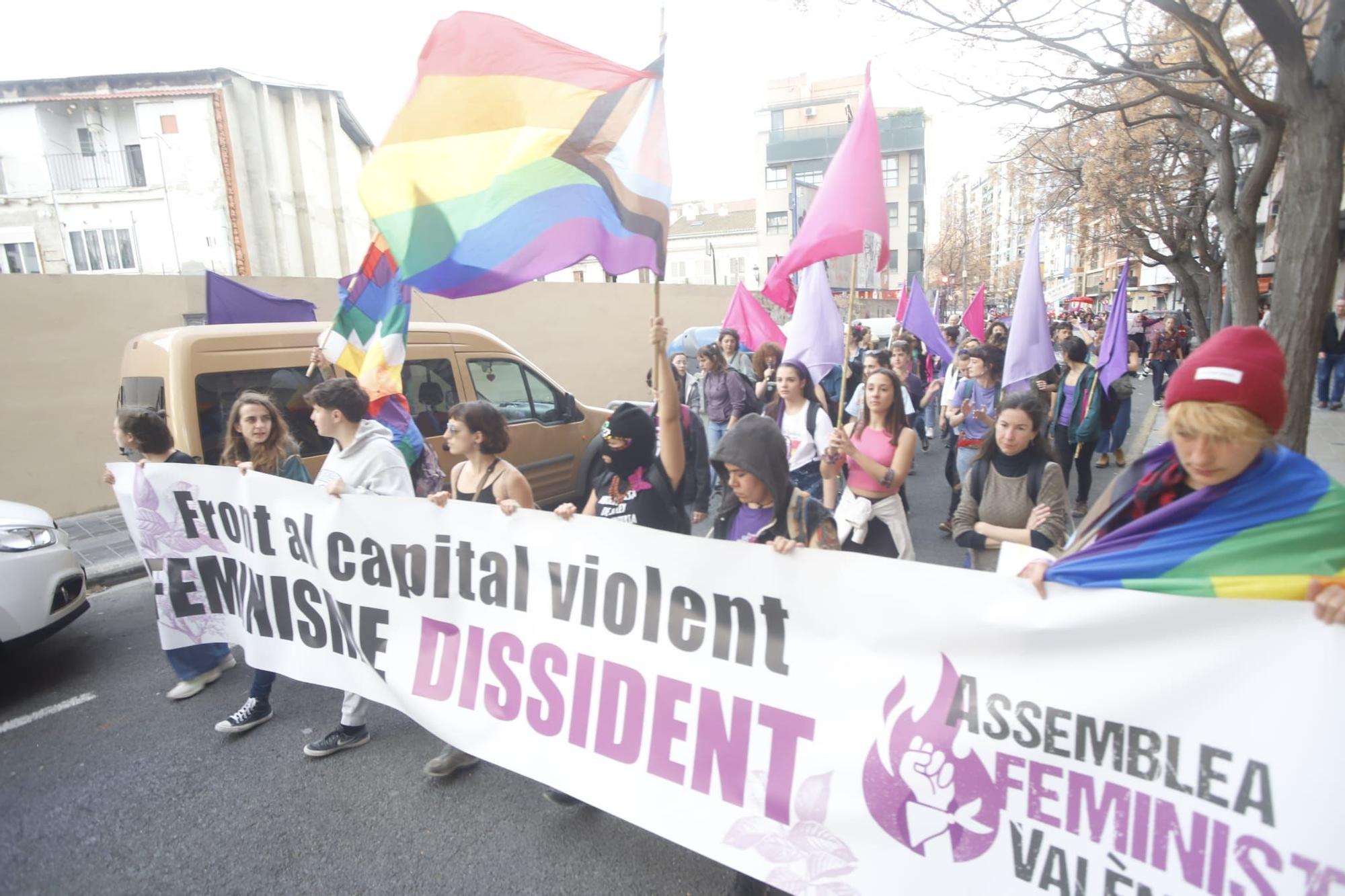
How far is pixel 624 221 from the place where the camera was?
2.96 m

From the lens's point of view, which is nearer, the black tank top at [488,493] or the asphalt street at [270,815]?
the asphalt street at [270,815]

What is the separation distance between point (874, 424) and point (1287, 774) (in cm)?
265

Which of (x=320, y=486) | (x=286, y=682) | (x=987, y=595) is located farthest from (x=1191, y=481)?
(x=286, y=682)

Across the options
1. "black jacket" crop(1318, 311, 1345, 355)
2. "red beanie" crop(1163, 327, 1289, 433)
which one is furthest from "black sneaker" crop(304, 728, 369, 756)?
"black jacket" crop(1318, 311, 1345, 355)

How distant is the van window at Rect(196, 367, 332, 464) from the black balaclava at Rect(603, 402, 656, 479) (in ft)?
9.12

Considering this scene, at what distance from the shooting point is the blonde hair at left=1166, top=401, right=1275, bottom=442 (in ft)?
6.05

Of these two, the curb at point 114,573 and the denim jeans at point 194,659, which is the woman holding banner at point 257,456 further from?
the curb at point 114,573

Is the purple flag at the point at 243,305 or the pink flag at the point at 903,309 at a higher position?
the purple flag at the point at 243,305

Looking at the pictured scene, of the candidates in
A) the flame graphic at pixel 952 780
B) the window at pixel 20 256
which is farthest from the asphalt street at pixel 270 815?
the window at pixel 20 256

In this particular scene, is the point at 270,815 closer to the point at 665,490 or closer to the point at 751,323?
the point at 665,490

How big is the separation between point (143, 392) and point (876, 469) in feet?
16.7

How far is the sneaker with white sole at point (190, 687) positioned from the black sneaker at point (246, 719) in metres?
0.45

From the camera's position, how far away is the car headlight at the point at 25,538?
3.85m

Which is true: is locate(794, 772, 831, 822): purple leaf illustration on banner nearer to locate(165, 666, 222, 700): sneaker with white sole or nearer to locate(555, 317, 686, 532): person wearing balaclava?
locate(555, 317, 686, 532): person wearing balaclava
